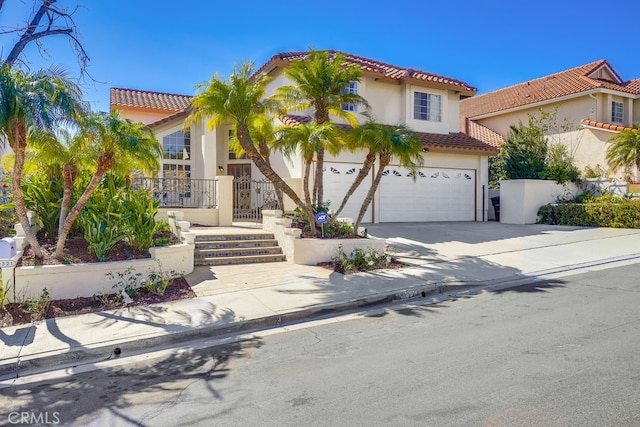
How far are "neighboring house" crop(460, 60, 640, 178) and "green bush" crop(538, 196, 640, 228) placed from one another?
231 inches

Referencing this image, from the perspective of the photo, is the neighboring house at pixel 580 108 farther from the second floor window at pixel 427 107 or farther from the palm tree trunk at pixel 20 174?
the palm tree trunk at pixel 20 174

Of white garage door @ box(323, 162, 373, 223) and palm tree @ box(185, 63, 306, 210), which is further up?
palm tree @ box(185, 63, 306, 210)

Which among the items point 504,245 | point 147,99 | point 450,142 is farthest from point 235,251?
point 147,99

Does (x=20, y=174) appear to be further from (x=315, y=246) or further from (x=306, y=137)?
(x=315, y=246)

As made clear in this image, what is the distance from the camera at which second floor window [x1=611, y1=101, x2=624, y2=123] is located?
2312cm

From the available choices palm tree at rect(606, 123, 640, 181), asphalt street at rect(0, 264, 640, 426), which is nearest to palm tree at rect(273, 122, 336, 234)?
asphalt street at rect(0, 264, 640, 426)

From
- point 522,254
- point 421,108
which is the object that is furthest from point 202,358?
point 421,108

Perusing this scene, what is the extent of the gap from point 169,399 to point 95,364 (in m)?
1.64

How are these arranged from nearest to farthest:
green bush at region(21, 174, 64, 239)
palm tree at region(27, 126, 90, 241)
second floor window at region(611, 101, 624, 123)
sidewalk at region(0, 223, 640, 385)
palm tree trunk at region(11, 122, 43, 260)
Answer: sidewalk at region(0, 223, 640, 385) < palm tree trunk at region(11, 122, 43, 260) < palm tree at region(27, 126, 90, 241) < green bush at region(21, 174, 64, 239) < second floor window at region(611, 101, 624, 123)

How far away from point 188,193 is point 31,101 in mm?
8398

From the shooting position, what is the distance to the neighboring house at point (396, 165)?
57.0 feet

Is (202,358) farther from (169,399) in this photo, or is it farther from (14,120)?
(14,120)

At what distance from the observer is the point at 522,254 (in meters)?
11.4

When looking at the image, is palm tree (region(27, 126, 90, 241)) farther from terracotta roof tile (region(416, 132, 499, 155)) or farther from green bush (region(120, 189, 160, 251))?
terracotta roof tile (region(416, 132, 499, 155))
